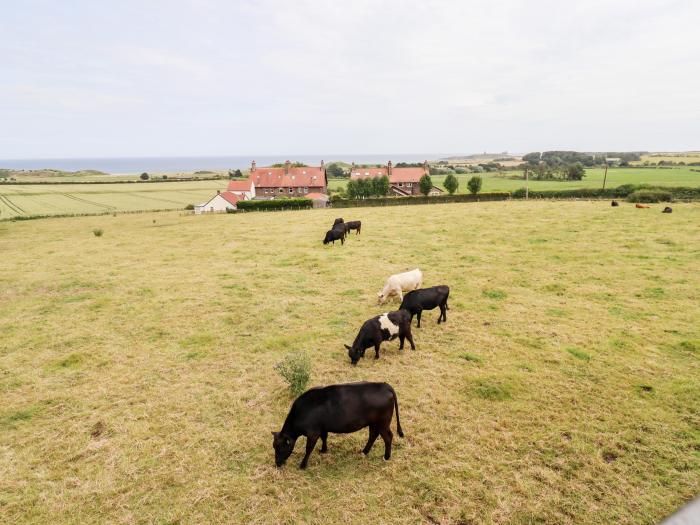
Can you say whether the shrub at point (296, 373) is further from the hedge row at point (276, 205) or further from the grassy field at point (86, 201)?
the grassy field at point (86, 201)

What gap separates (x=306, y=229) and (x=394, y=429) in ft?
83.5

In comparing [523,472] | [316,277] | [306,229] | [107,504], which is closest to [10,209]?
[306,229]

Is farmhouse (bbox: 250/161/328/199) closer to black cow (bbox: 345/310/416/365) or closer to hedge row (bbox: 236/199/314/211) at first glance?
hedge row (bbox: 236/199/314/211)

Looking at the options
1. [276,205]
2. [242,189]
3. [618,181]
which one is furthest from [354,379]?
[618,181]

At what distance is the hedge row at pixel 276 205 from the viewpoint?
5038 cm

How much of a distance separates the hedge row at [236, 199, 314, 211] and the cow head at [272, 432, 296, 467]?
45.4 m

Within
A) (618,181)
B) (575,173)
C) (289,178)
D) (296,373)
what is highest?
(575,173)

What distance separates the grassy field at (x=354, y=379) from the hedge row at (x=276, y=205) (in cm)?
3141

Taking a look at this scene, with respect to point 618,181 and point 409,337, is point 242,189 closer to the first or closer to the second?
point 409,337

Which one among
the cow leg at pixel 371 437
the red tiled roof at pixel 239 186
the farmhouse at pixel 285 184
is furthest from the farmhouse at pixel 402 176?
the cow leg at pixel 371 437

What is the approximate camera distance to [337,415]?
6895 mm

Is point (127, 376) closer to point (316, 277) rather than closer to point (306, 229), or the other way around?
point (316, 277)

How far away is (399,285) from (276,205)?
3884 cm

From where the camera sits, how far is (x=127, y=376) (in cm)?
1032
